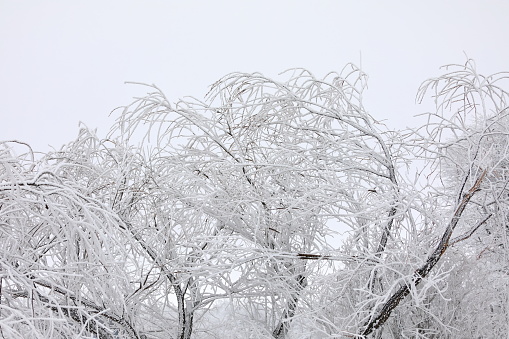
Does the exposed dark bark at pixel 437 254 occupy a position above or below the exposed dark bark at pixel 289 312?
above

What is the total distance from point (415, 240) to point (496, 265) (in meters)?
2.19

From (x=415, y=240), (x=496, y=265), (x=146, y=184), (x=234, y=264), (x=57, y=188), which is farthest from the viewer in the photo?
(x=496, y=265)

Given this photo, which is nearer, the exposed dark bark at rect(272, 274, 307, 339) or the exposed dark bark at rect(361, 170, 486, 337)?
the exposed dark bark at rect(361, 170, 486, 337)


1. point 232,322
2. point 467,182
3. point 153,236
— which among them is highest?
point 467,182

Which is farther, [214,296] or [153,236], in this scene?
[214,296]

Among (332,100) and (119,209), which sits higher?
(332,100)

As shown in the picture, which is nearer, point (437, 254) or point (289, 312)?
point (437, 254)

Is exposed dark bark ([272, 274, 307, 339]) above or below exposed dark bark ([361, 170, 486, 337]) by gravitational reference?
below

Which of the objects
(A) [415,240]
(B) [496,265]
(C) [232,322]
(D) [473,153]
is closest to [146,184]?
(C) [232,322]

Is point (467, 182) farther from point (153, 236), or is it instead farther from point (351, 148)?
point (153, 236)

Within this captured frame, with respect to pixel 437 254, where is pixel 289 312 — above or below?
below

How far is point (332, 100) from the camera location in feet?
24.3

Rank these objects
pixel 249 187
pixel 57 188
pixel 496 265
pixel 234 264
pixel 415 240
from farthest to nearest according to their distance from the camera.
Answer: pixel 496 265, pixel 249 187, pixel 415 240, pixel 234 264, pixel 57 188

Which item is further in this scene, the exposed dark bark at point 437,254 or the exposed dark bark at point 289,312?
the exposed dark bark at point 289,312
